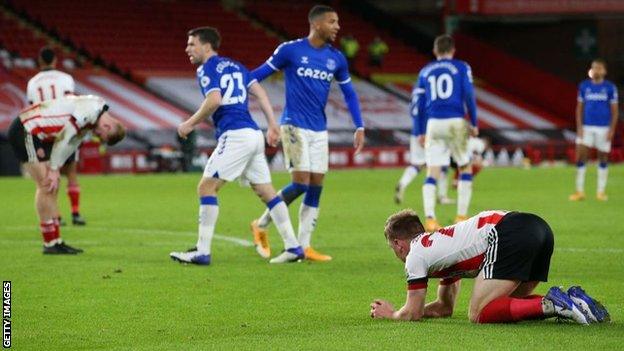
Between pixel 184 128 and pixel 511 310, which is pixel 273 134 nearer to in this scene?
pixel 184 128

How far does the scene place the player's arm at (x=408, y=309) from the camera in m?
8.15

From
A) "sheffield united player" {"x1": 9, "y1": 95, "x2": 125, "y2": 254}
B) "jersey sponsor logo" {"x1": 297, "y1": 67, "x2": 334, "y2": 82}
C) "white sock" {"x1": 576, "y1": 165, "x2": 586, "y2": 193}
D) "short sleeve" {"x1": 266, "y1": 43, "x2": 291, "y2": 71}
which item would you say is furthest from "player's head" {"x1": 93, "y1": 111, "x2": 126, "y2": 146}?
"white sock" {"x1": 576, "y1": 165, "x2": 586, "y2": 193}

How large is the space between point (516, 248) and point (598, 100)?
15.2m

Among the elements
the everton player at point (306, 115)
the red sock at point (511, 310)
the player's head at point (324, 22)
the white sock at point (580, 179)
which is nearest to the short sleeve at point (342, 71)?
the everton player at point (306, 115)

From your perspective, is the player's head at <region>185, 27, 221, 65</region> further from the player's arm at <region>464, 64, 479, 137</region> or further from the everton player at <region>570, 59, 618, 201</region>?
the everton player at <region>570, 59, 618, 201</region>

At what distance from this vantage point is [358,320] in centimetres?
851

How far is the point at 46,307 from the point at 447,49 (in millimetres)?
8542

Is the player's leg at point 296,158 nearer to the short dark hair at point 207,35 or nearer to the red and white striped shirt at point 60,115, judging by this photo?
the short dark hair at point 207,35

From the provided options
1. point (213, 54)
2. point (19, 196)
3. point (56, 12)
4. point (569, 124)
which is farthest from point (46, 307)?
point (569, 124)

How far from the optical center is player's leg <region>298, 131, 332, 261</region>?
42.1 ft

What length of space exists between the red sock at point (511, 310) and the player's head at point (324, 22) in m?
5.04

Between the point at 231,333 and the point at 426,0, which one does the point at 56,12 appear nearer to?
the point at 426,0

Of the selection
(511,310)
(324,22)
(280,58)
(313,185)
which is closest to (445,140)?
(313,185)

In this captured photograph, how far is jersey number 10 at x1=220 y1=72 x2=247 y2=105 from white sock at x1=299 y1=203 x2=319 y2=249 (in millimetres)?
1416
